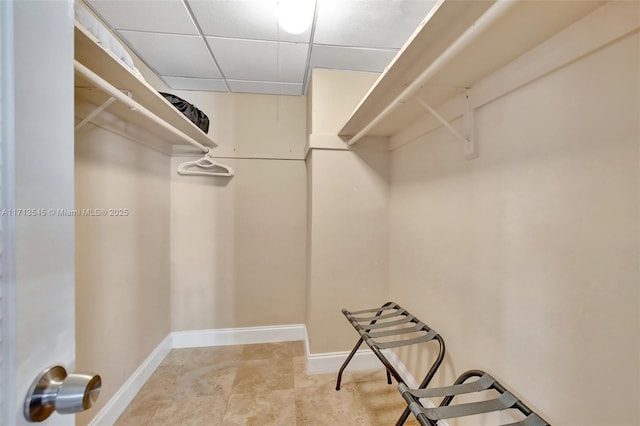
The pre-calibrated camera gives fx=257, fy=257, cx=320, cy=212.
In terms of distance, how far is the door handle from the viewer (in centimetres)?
39

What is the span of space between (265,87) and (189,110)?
71 centimetres

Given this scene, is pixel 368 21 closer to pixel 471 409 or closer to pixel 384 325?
pixel 384 325

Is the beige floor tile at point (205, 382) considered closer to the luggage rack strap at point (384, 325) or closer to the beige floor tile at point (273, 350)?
the beige floor tile at point (273, 350)

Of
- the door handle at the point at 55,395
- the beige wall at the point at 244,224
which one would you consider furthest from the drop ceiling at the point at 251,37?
the door handle at the point at 55,395

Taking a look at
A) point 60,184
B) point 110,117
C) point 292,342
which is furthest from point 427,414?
point 110,117

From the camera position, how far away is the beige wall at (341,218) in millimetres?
2025

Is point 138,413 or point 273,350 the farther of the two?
point 273,350

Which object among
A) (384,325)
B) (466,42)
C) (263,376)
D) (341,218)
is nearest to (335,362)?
(263,376)

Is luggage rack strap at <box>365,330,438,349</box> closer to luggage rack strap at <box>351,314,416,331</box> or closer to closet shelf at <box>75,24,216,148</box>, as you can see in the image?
luggage rack strap at <box>351,314,416,331</box>

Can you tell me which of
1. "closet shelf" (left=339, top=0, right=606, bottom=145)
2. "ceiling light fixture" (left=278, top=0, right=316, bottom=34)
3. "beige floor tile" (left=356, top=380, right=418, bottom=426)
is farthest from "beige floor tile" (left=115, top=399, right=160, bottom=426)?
"ceiling light fixture" (left=278, top=0, right=316, bottom=34)

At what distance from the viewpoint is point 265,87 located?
233 centimetres

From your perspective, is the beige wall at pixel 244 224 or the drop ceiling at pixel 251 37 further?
the beige wall at pixel 244 224

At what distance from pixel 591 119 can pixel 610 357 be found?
69 centimetres

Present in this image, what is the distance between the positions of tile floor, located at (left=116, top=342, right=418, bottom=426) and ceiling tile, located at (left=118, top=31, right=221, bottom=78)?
2.38m
